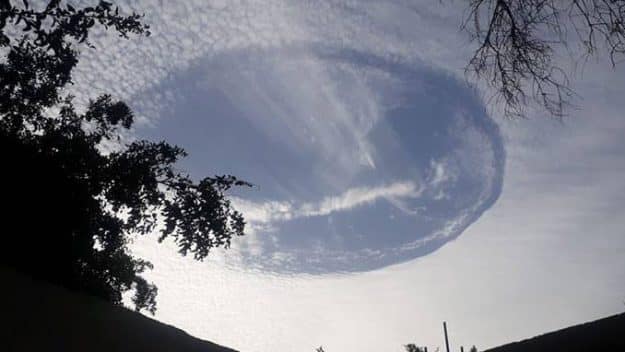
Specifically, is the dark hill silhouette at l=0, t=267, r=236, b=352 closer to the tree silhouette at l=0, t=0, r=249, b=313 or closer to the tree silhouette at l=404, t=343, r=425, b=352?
the tree silhouette at l=0, t=0, r=249, b=313

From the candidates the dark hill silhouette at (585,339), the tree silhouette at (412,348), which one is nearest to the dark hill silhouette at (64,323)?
the dark hill silhouette at (585,339)

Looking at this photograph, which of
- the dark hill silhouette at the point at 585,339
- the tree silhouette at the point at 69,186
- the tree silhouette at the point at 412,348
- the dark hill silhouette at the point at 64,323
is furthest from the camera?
the tree silhouette at the point at 412,348

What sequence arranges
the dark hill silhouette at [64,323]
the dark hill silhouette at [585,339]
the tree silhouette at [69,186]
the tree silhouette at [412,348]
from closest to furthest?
the dark hill silhouette at [64,323] < the dark hill silhouette at [585,339] < the tree silhouette at [69,186] < the tree silhouette at [412,348]

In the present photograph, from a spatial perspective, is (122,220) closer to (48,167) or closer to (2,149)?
(48,167)

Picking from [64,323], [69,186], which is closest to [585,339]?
[64,323]

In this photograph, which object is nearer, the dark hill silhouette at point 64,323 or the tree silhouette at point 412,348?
the dark hill silhouette at point 64,323

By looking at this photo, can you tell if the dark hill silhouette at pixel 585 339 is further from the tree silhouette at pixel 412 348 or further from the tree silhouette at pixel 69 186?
the tree silhouette at pixel 412 348

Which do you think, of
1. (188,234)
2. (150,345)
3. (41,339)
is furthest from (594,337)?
(188,234)

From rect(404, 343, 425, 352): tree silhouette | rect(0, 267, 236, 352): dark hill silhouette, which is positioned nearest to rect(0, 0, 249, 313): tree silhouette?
rect(0, 267, 236, 352): dark hill silhouette

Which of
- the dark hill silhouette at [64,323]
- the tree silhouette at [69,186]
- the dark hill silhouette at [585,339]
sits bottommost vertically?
the dark hill silhouette at [64,323]
